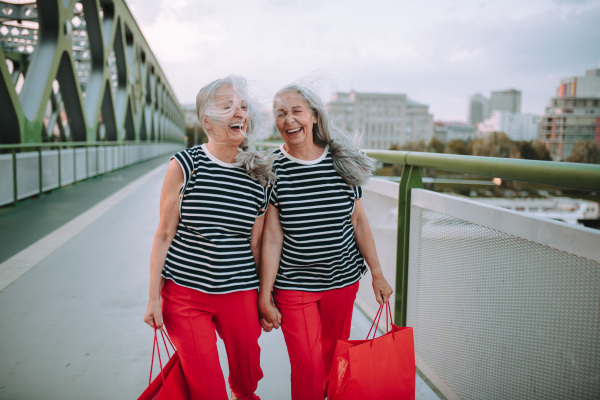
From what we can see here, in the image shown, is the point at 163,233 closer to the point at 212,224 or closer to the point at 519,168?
the point at 212,224

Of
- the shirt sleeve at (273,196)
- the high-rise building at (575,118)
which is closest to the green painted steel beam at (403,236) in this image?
the shirt sleeve at (273,196)

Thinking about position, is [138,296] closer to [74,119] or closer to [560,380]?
[560,380]

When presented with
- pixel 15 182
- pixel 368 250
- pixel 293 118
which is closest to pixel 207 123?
pixel 293 118

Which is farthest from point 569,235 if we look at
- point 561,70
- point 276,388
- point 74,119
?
point 561,70

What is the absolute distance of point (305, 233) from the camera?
6.45 ft

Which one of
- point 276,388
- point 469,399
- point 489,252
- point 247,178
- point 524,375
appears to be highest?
point 247,178

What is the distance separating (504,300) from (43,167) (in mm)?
9219

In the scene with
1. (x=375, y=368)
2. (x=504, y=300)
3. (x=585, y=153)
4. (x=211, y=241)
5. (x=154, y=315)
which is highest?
Answer: (x=585, y=153)

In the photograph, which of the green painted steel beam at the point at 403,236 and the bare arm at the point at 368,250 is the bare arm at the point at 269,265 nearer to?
the bare arm at the point at 368,250

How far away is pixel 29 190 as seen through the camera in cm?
840

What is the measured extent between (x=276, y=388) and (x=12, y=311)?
199 cm

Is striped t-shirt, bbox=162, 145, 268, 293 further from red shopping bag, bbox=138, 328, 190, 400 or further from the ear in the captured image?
red shopping bag, bbox=138, 328, 190, 400

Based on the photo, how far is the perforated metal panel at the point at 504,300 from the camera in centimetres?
146

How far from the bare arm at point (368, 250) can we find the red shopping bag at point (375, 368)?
37cm
